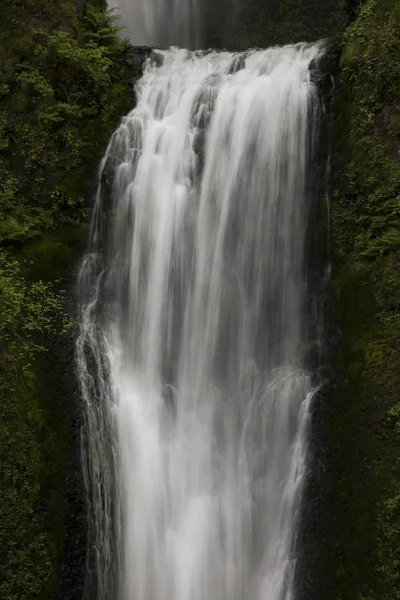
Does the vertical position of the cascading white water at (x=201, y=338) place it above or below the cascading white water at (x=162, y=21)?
below

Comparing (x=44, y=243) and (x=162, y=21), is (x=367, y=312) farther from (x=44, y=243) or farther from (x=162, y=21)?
(x=162, y=21)

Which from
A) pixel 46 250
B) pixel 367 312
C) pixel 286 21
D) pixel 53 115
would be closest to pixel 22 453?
pixel 46 250

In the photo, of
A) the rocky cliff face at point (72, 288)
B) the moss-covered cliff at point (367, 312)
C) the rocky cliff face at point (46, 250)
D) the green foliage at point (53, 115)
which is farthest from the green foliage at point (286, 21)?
the green foliage at point (53, 115)

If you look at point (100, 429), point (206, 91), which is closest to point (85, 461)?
point (100, 429)

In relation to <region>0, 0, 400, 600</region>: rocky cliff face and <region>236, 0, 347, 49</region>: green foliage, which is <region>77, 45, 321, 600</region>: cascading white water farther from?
<region>236, 0, 347, 49</region>: green foliage

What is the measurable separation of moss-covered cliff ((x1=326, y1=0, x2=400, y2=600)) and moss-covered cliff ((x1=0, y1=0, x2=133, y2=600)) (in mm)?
4220

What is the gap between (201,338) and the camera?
12.3 m

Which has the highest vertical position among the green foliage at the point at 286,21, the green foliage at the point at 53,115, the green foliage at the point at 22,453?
the green foliage at the point at 286,21

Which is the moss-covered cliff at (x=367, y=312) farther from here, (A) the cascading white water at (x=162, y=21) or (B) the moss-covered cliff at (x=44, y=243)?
(A) the cascading white water at (x=162, y=21)

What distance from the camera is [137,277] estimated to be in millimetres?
12992

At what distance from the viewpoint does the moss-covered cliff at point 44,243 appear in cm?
1049

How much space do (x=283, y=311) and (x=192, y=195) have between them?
306cm

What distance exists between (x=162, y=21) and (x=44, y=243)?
1516 cm

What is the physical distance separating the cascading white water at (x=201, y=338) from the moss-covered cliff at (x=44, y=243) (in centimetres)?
44
